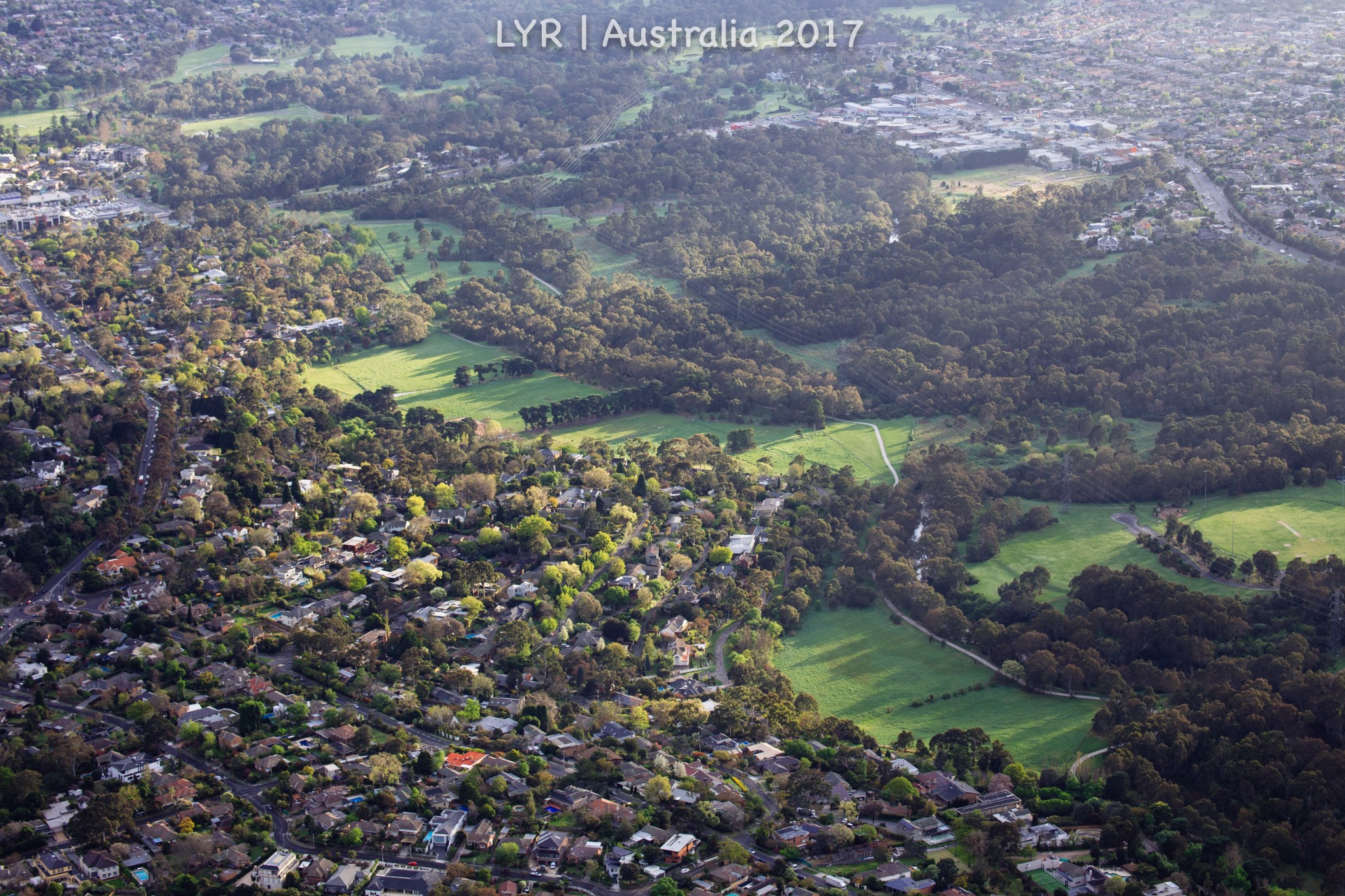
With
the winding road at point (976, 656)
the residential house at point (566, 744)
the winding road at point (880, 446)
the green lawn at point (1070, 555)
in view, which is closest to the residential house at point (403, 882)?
the residential house at point (566, 744)

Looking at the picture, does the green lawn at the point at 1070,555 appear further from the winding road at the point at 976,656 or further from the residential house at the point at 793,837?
the residential house at the point at 793,837

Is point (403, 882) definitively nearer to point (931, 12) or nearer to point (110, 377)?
point (110, 377)

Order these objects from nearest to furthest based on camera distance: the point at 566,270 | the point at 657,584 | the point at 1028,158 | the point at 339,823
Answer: the point at 339,823, the point at 657,584, the point at 566,270, the point at 1028,158

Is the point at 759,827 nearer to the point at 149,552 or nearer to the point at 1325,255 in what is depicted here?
the point at 149,552

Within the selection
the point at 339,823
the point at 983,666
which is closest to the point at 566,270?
the point at 983,666

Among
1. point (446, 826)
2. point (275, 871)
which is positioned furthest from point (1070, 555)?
point (275, 871)

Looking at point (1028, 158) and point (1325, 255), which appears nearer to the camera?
point (1325, 255)
